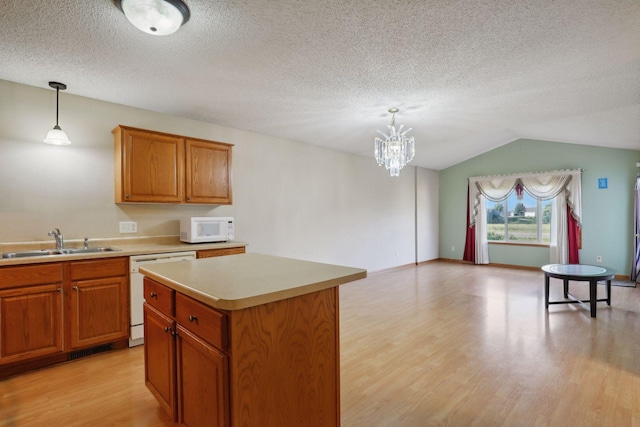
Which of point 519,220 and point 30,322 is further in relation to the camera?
point 519,220

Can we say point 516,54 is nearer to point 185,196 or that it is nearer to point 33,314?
point 185,196

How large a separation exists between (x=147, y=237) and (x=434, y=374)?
3.10m

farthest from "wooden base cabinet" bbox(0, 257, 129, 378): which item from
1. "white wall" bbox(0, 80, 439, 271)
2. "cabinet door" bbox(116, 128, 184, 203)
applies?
"cabinet door" bbox(116, 128, 184, 203)

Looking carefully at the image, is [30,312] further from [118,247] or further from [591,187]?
[591,187]

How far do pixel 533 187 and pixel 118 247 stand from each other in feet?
24.3

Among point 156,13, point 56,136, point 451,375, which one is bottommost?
point 451,375

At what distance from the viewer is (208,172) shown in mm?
3678

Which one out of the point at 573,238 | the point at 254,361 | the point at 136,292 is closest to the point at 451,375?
the point at 254,361

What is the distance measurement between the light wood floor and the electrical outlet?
120 cm

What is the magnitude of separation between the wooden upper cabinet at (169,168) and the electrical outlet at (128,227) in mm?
292

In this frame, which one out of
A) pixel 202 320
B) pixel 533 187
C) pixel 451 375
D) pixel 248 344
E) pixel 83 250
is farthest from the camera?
pixel 533 187

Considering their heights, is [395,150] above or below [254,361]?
above

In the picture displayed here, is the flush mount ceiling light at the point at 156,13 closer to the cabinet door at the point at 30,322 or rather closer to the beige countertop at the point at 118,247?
the beige countertop at the point at 118,247

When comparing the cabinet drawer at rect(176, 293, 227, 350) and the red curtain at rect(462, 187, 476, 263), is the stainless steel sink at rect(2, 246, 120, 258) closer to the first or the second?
the cabinet drawer at rect(176, 293, 227, 350)
